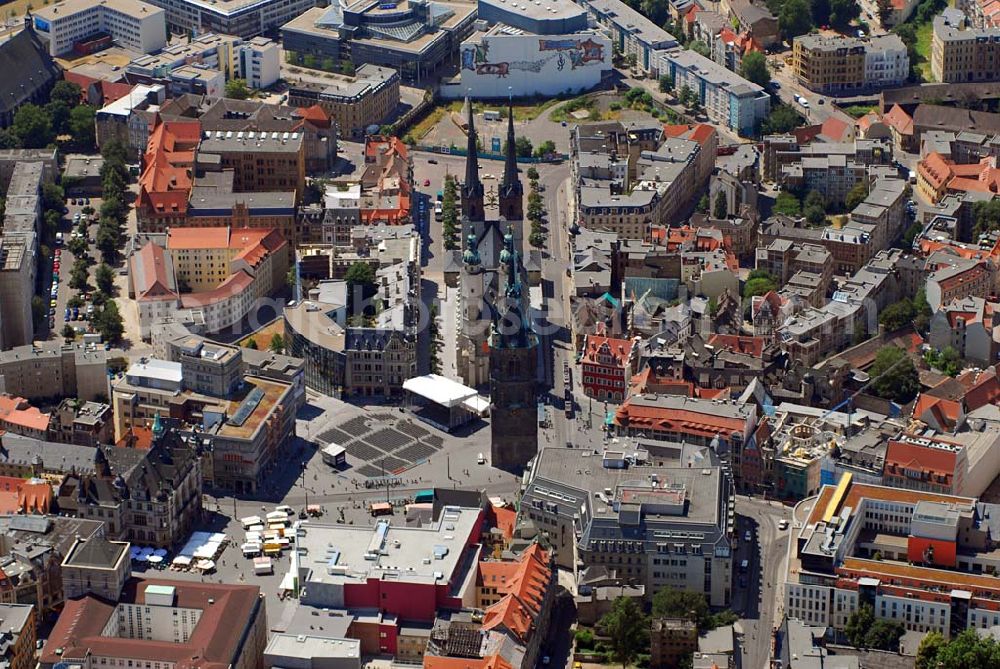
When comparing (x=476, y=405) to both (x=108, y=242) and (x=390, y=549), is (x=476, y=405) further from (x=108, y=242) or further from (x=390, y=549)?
(x=108, y=242)

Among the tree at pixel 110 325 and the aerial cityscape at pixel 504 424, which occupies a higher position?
the aerial cityscape at pixel 504 424

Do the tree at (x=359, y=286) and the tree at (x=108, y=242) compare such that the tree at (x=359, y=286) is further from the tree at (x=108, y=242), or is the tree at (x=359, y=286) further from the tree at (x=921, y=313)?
the tree at (x=921, y=313)

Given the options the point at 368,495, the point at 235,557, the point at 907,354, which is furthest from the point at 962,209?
the point at 235,557

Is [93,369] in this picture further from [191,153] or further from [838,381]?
[838,381]

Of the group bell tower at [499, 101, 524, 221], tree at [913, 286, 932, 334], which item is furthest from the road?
bell tower at [499, 101, 524, 221]

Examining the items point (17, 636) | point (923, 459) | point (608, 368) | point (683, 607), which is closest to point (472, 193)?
point (608, 368)

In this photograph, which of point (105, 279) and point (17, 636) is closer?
point (17, 636)

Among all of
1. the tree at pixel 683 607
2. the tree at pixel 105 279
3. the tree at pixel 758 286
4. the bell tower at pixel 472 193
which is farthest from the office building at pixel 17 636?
the tree at pixel 758 286
